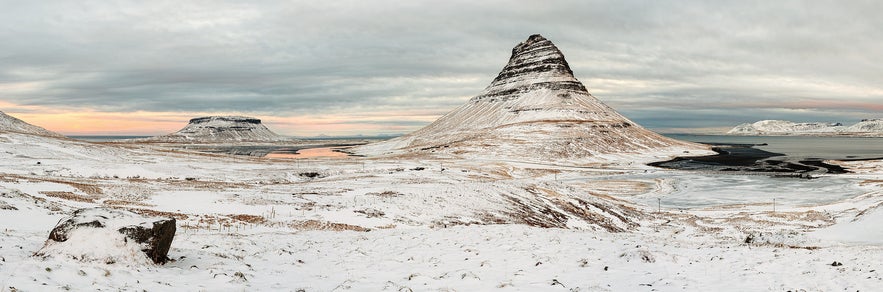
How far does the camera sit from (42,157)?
252 ft

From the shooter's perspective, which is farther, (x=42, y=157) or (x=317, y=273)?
(x=42, y=157)

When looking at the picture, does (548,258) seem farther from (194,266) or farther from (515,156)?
(515,156)

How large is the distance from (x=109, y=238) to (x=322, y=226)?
1650 centimetres

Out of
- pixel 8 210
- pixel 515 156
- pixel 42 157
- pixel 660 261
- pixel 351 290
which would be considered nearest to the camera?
pixel 351 290

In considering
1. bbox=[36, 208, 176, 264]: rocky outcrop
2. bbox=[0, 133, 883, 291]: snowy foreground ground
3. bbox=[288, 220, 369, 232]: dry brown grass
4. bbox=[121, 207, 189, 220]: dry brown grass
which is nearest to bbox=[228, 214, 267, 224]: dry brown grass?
bbox=[0, 133, 883, 291]: snowy foreground ground

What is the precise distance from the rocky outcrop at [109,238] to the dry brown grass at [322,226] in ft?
46.5

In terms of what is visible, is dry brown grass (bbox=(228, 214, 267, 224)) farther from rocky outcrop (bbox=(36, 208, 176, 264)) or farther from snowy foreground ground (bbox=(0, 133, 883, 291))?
rocky outcrop (bbox=(36, 208, 176, 264))

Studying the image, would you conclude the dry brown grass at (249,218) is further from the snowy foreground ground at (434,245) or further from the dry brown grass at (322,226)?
the dry brown grass at (322,226)

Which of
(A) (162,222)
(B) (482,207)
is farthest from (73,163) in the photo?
(A) (162,222)

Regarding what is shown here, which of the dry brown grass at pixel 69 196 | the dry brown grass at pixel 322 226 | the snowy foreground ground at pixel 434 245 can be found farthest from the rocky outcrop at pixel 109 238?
the dry brown grass at pixel 69 196

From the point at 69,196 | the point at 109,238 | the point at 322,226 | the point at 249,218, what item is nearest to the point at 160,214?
the point at 249,218

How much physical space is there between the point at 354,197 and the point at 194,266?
27.8m

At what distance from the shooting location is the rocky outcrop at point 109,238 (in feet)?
45.2

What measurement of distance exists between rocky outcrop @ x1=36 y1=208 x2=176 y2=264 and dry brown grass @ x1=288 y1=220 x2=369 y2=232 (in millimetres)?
14175
